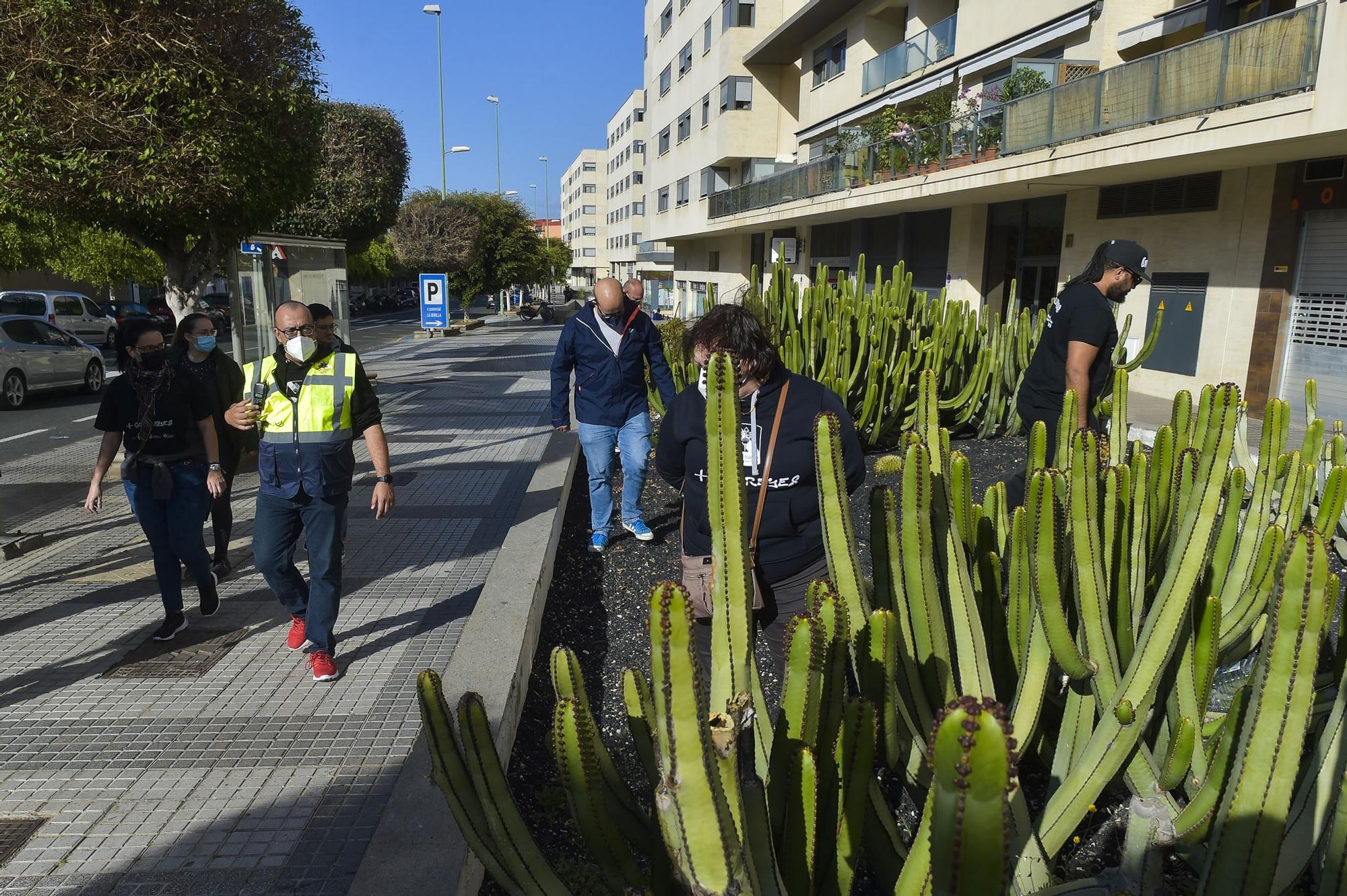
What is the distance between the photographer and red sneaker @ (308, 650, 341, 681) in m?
4.21

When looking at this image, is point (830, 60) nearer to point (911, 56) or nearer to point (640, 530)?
point (911, 56)

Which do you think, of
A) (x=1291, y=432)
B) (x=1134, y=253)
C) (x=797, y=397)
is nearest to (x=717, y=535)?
(x=797, y=397)

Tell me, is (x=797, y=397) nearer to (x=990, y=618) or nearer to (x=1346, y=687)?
(x=990, y=618)

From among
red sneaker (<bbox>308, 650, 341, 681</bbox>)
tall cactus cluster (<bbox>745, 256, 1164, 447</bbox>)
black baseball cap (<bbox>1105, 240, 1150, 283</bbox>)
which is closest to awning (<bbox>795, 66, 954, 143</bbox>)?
tall cactus cluster (<bbox>745, 256, 1164, 447</bbox>)

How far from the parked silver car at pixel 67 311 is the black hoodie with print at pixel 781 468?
22.4 meters

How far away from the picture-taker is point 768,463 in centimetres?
288

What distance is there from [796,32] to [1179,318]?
61.0ft

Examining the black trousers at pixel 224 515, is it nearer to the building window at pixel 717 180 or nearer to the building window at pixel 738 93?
the building window at pixel 738 93

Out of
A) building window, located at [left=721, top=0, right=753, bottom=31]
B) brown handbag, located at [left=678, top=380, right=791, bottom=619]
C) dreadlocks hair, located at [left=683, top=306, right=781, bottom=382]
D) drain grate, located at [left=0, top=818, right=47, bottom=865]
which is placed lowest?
drain grate, located at [left=0, top=818, right=47, bottom=865]

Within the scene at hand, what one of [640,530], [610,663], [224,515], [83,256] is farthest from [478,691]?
[83,256]

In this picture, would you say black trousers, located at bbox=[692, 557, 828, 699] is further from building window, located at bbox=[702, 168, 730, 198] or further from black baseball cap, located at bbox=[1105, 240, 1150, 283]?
building window, located at bbox=[702, 168, 730, 198]

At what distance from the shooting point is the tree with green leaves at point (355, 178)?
20453 millimetres

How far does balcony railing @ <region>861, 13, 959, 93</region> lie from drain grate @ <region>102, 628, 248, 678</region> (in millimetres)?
19937

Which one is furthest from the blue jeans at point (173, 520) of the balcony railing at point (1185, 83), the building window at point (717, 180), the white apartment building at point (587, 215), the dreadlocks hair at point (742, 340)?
the white apartment building at point (587, 215)
